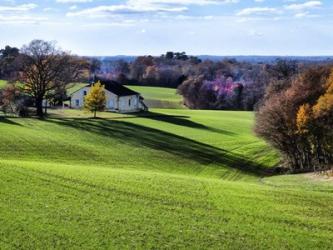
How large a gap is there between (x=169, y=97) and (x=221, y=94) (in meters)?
15.1

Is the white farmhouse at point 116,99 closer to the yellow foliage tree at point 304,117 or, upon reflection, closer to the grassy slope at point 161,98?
the grassy slope at point 161,98

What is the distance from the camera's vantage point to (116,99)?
307 ft

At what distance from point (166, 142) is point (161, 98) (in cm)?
8072

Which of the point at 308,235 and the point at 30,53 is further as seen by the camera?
the point at 30,53

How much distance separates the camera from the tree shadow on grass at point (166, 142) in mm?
51125

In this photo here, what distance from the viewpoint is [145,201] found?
21719 mm

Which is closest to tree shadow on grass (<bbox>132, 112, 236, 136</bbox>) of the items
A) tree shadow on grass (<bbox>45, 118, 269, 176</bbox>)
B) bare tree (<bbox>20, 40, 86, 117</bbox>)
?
tree shadow on grass (<bbox>45, 118, 269, 176</bbox>)

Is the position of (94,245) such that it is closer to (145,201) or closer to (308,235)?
(145,201)

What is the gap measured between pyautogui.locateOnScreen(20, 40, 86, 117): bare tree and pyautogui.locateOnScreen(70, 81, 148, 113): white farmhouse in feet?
49.6

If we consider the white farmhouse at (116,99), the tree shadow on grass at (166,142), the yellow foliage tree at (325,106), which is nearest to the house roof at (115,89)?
the white farmhouse at (116,99)

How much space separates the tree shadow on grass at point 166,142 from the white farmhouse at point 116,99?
74.6ft

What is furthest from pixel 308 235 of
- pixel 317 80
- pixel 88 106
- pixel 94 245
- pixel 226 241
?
pixel 88 106

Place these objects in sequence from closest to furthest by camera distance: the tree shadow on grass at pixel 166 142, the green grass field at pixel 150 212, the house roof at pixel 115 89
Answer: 1. the green grass field at pixel 150 212
2. the tree shadow on grass at pixel 166 142
3. the house roof at pixel 115 89

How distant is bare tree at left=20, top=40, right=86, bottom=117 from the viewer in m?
76.8
